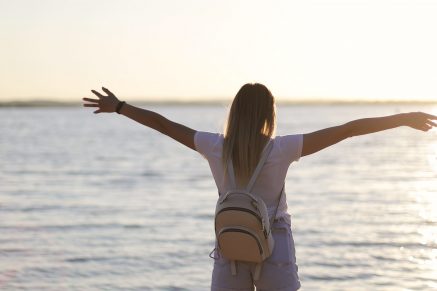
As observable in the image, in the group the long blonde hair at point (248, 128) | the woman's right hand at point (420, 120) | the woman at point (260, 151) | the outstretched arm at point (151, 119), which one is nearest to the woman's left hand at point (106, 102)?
the outstretched arm at point (151, 119)

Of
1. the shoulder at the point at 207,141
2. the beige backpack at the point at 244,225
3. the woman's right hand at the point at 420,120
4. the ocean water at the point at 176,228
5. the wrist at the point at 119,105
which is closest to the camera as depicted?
the beige backpack at the point at 244,225

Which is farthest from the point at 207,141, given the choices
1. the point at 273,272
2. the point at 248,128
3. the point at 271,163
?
the point at 273,272

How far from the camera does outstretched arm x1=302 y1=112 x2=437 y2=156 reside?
4.95m

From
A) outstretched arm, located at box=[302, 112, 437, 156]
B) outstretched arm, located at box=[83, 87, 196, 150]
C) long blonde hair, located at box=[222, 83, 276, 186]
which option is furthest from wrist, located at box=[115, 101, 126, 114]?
outstretched arm, located at box=[302, 112, 437, 156]

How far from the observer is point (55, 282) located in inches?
458

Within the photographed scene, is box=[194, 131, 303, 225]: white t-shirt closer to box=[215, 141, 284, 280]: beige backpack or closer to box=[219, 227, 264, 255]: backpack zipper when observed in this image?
box=[215, 141, 284, 280]: beige backpack

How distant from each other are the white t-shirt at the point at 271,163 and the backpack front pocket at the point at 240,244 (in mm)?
198

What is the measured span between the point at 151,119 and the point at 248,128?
0.68 m

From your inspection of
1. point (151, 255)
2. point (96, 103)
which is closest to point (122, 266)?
point (151, 255)

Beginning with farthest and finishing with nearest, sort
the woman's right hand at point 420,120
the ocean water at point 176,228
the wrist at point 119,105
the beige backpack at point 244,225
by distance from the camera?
the ocean water at point 176,228 < the wrist at point 119,105 < the woman's right hand at point 420,120 < the beige backpack at point 244,225

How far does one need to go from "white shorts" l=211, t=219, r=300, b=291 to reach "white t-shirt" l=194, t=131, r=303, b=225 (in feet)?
0.37

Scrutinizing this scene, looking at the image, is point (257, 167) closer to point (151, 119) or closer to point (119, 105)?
point (151, 119)

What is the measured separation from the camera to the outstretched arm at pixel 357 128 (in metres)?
4.95

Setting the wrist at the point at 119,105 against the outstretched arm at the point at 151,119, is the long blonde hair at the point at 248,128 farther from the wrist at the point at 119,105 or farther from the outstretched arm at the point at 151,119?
the wrist at the point at 119,105
